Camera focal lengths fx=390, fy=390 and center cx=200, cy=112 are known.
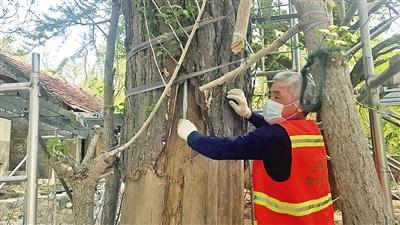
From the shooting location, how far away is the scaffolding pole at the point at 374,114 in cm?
221

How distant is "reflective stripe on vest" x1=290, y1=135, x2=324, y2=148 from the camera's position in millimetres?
2004

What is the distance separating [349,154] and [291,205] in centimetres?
45

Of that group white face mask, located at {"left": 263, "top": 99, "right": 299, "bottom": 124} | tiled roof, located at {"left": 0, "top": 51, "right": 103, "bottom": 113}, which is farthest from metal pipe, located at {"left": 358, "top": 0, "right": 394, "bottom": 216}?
Result: tiled roof, located at {"left": 0, "top": 51, "right": 103, "bottom": 113}

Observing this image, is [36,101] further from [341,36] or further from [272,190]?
[341,36]

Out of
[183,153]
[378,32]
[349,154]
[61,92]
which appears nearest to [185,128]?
[183,153]

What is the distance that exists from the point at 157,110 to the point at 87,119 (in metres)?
4.31

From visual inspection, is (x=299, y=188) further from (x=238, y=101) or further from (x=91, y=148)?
(x=91, y=148)

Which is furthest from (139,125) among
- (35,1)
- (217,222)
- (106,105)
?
(35,1)

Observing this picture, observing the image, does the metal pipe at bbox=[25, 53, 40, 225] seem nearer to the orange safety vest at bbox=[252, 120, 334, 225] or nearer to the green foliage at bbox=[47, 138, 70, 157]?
the green foliage at bbox=[47, 138, 70, 157]

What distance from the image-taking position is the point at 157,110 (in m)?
2.11

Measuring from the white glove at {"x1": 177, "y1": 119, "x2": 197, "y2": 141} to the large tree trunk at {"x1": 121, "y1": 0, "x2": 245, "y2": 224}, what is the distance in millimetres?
72

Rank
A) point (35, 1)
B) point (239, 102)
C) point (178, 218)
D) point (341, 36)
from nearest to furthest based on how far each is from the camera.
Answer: point (341, 36) < point (178, 218) < point (239, 102) < point (35, 1)

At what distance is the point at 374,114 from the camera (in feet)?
7.41

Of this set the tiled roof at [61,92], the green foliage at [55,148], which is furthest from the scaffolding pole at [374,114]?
the tiled roof at [61,92]
